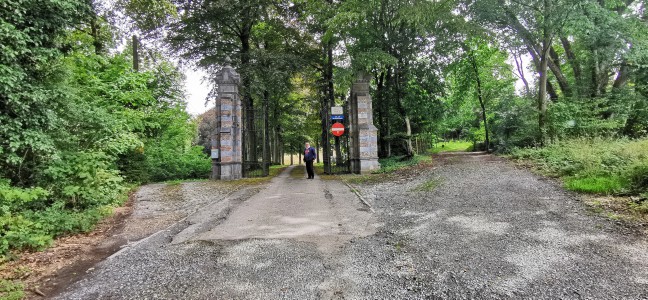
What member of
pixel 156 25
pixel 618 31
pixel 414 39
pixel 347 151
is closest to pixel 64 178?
pixel 347 151

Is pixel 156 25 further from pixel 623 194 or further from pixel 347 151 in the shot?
pixel 623 194

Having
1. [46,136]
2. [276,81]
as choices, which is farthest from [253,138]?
[46,136]

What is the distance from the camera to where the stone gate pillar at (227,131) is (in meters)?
12.7

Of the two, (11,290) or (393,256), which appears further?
(393,256)

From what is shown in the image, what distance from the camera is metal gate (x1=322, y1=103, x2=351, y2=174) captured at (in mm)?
13875

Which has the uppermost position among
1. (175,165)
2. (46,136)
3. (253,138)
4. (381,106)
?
(381,106)

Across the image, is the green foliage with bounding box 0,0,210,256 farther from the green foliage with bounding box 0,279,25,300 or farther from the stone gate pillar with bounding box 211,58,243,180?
the stone gate pillar with bounding box 211,58,243,180

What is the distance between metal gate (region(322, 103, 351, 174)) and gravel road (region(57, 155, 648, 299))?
7.56 metres

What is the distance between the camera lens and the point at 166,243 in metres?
4.74

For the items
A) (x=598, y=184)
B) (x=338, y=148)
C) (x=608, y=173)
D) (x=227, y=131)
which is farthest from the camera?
(x=338, y=148)

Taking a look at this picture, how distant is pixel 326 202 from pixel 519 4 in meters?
12.4

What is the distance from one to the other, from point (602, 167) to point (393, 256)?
6787 millimetres

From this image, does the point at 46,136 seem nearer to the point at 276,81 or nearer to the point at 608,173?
A: the point at 276,81

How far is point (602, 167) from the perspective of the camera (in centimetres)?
731
